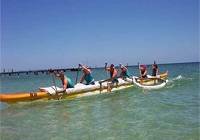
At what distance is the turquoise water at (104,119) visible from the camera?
26.7ft

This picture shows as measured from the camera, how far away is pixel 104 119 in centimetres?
999

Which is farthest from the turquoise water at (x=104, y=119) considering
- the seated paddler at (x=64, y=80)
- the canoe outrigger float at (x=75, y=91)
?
the seated paddler at (x=64, y=80)

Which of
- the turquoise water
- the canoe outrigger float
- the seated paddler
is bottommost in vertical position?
the turquoise water

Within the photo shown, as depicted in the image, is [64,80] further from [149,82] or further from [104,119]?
[149,82]

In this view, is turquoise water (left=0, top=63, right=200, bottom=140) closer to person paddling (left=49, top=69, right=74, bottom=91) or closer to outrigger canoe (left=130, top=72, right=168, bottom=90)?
person paddling (left=49, top=69, right=74, bottom=91)

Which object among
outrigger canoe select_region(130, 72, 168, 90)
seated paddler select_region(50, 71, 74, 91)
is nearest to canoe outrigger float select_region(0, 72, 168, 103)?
outrigger canoe select_region(130, 72, 168, 90)

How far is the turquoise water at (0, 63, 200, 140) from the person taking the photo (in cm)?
814

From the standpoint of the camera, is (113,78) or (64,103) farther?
(113,78)

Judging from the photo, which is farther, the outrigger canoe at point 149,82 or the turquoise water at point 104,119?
the outrigger canoe at point 149,82

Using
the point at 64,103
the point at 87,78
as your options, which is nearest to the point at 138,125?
the point at 64,103

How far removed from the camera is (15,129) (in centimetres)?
927

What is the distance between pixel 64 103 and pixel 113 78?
403 cm

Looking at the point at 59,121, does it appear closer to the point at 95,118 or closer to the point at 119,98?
the point at 95,118

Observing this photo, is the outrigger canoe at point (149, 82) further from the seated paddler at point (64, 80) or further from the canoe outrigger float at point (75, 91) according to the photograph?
the seated paddler at point (64, 80)
